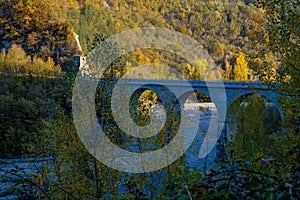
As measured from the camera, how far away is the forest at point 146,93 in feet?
5.76

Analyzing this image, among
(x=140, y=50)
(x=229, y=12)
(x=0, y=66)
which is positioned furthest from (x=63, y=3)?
(x=229, y=12)

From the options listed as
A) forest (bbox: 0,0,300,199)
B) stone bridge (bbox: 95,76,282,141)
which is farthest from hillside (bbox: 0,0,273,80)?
stone bridge (bbox: 95,76,282,141)

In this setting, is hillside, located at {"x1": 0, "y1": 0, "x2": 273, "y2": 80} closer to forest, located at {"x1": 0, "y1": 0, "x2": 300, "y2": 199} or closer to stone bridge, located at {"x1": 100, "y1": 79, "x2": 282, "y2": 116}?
forest, located at {"x1": 0, "y1": 0, "x2": 300, "y2": 199}

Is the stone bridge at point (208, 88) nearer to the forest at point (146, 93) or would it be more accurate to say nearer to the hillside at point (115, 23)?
the forest at point (146, 93)

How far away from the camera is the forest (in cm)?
176

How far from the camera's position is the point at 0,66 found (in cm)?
2012

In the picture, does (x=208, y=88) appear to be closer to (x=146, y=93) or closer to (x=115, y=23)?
(x=146, y=93)

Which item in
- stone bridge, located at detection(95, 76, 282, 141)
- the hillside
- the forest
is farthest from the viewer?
the hillside

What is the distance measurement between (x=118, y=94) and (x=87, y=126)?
513 mm

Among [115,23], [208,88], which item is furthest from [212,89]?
[115,23]

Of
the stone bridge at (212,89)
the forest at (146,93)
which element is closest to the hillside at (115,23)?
the forest at (146,93)

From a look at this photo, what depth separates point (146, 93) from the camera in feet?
32.5

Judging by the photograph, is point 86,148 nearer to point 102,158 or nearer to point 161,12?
point 102,158

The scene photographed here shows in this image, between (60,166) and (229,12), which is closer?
(60,166)
